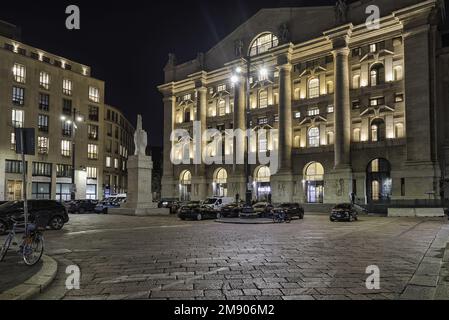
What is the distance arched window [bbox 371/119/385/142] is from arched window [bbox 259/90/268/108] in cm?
1598

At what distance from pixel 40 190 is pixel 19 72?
1773 centimetres

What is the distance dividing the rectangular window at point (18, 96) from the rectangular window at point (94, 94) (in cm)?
1317

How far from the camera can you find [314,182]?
1965 inches

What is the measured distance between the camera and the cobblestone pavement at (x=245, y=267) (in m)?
7.24

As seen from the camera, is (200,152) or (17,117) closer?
(17,117)

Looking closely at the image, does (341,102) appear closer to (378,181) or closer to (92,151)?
(378,181)

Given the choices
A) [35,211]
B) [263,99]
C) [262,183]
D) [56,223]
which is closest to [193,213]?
[56,223]

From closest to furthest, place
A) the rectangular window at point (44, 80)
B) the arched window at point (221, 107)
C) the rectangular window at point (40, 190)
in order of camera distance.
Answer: the rectangular window at point (40, 190) → the rectangular window at point (44, 80) → the arched window at point (221, 107)

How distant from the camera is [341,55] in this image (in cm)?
4681

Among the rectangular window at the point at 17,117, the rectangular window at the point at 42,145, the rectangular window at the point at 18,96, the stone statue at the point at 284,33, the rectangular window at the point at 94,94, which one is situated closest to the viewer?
the stone statue at the point at 284,33

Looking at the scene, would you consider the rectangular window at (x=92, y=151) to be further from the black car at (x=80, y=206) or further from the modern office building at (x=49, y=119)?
the black car at (x=80, y=206)

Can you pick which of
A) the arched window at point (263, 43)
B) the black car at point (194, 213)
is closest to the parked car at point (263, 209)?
the black car at point (194, 213)

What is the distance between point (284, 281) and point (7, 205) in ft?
54.2

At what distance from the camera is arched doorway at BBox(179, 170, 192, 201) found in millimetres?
65062
